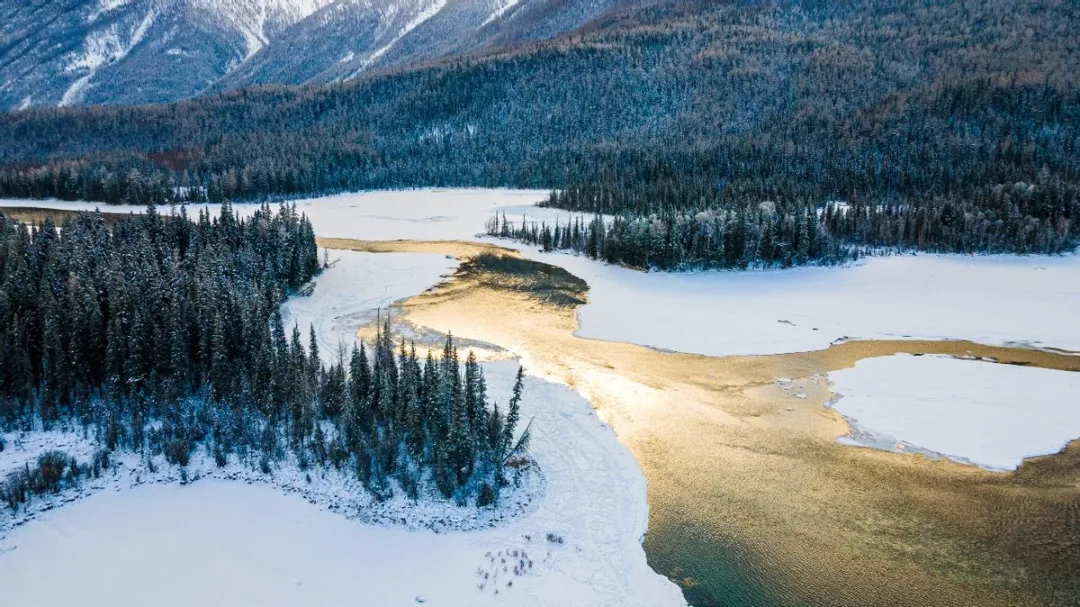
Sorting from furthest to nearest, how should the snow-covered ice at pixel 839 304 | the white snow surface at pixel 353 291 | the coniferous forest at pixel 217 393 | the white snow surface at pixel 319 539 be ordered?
the white snow surface at pixel 353 291, the snow-covered ice at pixel 839 304, the coniferous forest at pixel 217 393, the white snow surface at pixel 319 539

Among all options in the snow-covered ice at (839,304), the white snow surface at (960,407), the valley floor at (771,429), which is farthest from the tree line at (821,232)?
the white snow surface at (960,407)

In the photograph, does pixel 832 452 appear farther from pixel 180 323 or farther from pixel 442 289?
pixel 442 289

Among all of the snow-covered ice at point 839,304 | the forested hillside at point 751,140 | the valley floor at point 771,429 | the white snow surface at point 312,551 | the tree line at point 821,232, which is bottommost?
the white snow surface at point 312,551

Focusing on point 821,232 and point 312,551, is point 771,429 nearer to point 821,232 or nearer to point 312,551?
point 312,551

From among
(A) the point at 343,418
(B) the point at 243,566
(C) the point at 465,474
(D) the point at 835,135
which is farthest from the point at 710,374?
(D) the point at 835,135

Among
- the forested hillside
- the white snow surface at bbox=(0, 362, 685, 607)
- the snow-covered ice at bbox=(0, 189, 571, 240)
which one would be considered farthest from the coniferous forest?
the snow-covered ice at bbox=(0, 189, 571, 240)

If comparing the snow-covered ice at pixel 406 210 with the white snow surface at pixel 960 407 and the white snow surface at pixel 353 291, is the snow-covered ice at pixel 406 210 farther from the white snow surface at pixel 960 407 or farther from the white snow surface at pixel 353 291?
the white snow surface at pixel 960 407

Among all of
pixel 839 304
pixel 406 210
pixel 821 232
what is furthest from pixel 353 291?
pixel 406 210

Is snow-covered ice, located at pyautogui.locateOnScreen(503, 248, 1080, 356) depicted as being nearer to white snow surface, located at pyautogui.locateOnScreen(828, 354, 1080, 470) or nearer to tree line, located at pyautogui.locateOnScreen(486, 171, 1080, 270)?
tree line, located at pyautogui.locateOnScreen(486, 171, 1080, 270)
